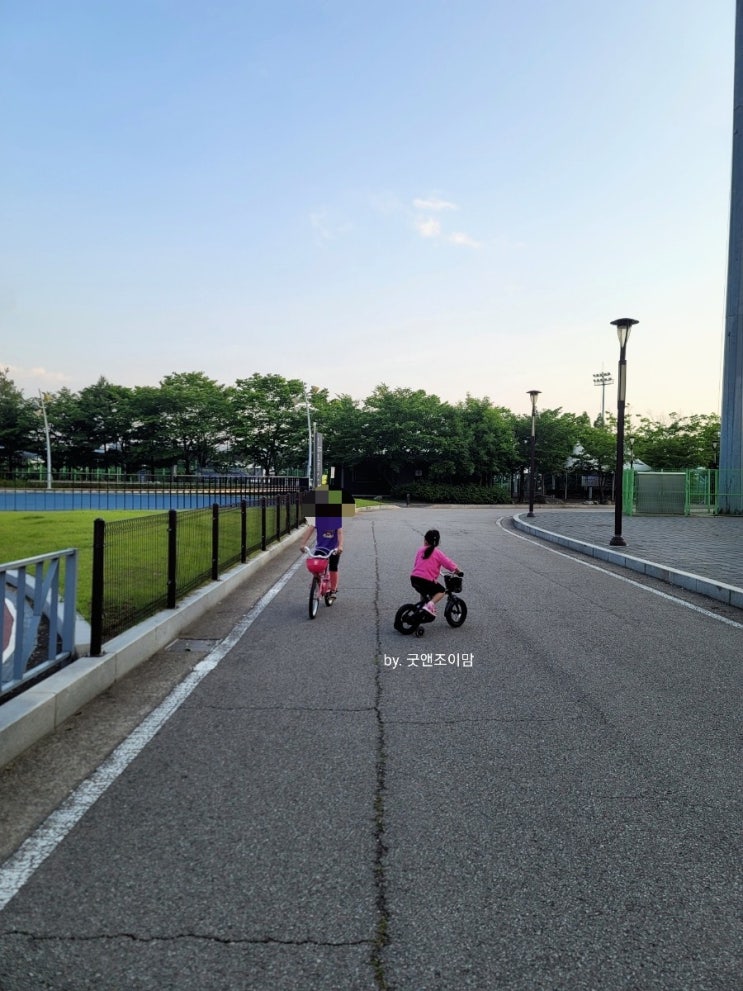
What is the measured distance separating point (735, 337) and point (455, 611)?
91.0 ft

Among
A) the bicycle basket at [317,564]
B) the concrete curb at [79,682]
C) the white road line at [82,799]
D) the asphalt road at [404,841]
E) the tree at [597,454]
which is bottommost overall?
the white road line at [82,799]

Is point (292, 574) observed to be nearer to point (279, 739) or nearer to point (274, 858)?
point (279, 739)

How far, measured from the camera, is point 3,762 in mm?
3869

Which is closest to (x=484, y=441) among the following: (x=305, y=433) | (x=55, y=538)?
(x=305, y=433)

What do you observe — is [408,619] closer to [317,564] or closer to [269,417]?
[317,564]

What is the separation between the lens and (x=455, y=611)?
25.8ft

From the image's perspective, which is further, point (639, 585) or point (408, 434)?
point (408, 434)

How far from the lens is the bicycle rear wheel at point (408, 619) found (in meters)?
7.41

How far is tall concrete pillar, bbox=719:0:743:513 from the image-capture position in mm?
29469

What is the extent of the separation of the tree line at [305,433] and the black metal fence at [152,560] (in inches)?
1635

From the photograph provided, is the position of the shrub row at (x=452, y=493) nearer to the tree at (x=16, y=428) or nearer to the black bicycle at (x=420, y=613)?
the tree at (x=16, y=428)

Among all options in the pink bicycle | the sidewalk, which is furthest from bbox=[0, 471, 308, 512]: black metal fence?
the pink bicycle

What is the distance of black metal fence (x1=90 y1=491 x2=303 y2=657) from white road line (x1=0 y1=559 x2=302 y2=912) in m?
0.95

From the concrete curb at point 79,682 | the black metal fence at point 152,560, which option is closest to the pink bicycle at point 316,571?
the concrete curb at point 79,682
